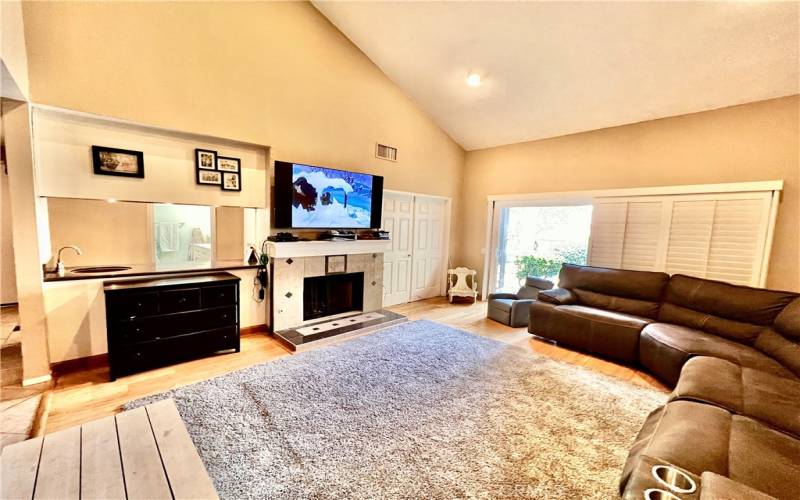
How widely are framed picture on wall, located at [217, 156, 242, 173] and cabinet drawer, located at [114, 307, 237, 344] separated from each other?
1606 millimetres

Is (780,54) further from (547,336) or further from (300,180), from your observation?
(300,180)

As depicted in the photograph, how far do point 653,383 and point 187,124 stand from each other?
17.6 ft

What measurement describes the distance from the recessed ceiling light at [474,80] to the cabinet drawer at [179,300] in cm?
418

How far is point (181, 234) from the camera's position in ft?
11.7

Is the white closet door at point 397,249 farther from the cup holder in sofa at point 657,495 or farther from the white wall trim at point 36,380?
the cup holder in sofa at point 657,495

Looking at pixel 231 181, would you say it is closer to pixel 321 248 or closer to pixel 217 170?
pixel 217 170

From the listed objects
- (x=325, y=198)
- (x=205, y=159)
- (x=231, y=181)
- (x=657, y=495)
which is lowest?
(x=657, y=495)

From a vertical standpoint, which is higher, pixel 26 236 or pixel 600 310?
pixel 26 236

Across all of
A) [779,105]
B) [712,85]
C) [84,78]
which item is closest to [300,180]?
[84,78]

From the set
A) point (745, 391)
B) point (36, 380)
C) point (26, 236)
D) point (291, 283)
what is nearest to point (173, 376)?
point (36, 380)

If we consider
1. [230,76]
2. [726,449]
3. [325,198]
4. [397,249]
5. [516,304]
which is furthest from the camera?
[397,249]

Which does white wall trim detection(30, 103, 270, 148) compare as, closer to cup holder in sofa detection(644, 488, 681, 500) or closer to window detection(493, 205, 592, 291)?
cup holder in sofa detection(644, 488, 681, 500)

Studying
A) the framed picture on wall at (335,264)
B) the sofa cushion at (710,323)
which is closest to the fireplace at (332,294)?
the framed picture on wall at (335,264)

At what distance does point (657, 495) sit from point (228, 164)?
4303 mm
